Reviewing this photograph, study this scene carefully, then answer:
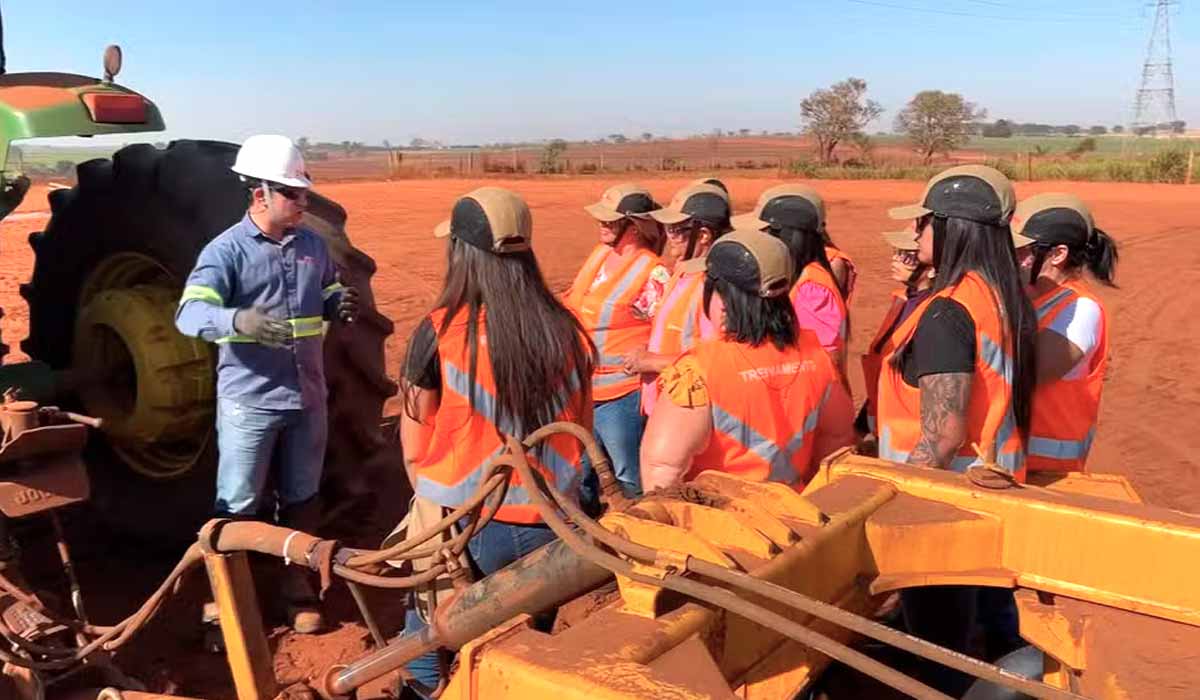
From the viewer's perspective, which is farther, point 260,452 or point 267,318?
point 260,452

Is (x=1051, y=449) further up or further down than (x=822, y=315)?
further down

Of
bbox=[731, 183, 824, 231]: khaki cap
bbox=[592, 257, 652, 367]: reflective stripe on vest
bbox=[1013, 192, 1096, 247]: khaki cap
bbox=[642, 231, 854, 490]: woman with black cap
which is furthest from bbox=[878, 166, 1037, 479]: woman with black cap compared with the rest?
bbox=[592, 257, 652, 367]: reflective stripe on vest

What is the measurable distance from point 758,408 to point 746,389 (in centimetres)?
6

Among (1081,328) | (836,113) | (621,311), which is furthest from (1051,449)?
(836,113)

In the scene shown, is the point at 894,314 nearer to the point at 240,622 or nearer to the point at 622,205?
the point at 622,205

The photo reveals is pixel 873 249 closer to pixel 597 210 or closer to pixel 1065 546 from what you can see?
pixel 597 210

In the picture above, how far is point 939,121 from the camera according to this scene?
44594 mm

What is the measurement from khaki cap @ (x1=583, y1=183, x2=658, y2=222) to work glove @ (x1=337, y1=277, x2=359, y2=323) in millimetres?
1492

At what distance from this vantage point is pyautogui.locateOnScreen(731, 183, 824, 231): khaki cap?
4.36 m

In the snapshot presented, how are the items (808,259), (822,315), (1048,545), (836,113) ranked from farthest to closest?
(836,113), (808,259), (822,315), (1048,545)

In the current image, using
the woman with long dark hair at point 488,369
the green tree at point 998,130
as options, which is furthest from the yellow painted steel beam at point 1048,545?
the green tree at point 998,130

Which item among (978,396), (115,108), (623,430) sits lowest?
(623,430)

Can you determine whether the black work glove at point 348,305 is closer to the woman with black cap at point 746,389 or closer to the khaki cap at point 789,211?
the woman with black cap at point 746,389

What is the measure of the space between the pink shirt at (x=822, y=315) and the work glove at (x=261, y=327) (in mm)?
1849
